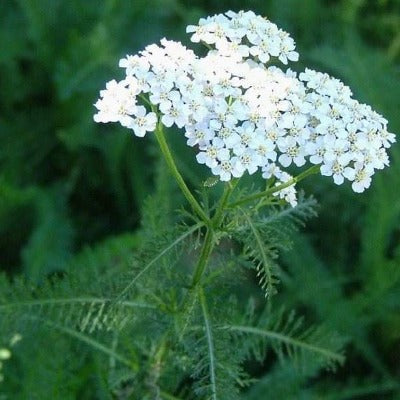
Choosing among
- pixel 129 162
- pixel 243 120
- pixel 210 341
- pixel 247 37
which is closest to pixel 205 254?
pixel 210 341

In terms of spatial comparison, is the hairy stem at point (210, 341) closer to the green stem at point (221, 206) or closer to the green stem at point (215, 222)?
the green stem at point (215, 222)

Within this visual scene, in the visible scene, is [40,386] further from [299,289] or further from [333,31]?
[333,31]

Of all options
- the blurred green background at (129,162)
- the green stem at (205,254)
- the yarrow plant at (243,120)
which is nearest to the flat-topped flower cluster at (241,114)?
the yarrow plant at (243,120)

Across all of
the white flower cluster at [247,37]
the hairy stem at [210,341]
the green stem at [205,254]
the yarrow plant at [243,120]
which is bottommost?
the hairy stem at [210,341]

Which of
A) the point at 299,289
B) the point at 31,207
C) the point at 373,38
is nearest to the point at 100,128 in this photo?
the point at 31,207

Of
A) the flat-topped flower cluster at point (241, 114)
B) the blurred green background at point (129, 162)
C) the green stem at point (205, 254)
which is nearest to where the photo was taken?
the flat-topped flower cluster at point (241, 114)

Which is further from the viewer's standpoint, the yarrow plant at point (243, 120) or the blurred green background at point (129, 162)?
the blurred green background at point (129, 162)
